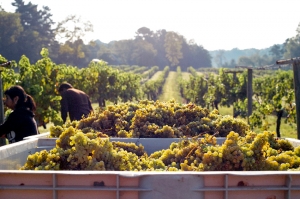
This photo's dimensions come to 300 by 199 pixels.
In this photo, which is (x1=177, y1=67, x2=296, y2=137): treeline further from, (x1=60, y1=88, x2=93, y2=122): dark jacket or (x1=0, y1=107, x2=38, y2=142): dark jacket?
(x1=0, y1=107, x2=38, y2=142): dark jacket

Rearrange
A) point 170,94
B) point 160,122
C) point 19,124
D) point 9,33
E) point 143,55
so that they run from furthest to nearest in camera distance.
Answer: point 143,55
point 9,33
point 170,94
point 19,124
point 160,122

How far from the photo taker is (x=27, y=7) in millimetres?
69688

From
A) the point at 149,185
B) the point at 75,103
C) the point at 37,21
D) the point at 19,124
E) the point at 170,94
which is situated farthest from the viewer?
the point at 37,21

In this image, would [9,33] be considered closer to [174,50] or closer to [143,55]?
[143,55]

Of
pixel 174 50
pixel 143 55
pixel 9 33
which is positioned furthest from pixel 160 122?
pixel 174 50

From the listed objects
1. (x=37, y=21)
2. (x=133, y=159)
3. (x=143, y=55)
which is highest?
(x=37, y=21)

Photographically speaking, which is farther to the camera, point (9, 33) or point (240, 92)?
point (9, 33)

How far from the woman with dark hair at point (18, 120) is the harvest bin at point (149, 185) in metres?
2.92

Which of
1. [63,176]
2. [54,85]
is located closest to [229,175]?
[63,176]

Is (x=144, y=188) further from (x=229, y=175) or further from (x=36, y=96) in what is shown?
(x=36, y=96)

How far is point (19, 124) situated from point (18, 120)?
0.17 feet

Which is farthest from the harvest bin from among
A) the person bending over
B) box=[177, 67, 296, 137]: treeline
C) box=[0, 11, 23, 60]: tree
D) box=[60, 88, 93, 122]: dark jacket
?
box=[0, 11, 23, 60]: tree

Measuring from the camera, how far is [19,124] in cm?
489

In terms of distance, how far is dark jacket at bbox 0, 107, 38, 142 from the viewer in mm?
4840
